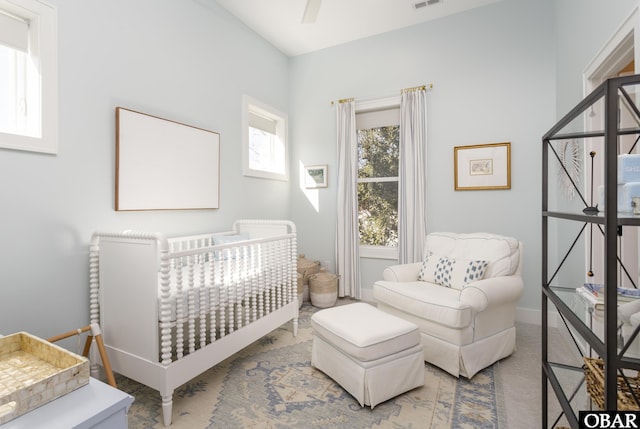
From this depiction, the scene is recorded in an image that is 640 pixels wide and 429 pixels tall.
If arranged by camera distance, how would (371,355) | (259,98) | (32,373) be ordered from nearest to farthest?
1. (32,373)
2. (371,355)
3. (259,98)

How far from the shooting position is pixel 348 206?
12.1 ft

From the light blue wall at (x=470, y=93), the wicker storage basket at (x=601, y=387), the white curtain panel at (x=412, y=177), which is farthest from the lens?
the white curtain panel at (x=412, y=177)

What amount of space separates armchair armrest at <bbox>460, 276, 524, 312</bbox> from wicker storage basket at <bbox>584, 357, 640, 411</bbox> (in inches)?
33.0

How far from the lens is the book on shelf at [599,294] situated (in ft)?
3.48

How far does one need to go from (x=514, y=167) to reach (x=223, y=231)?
283cm

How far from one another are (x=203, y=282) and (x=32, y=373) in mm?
941

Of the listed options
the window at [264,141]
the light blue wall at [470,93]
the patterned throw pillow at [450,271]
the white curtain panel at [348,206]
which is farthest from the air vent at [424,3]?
the patterned throw pillow at [450,271]

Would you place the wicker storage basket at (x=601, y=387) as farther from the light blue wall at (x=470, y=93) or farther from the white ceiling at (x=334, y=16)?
the white ceiling at (x=334, y=16)

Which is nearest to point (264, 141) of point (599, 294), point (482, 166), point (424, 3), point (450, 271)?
point (424, 3)

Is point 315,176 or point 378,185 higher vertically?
point 315,176

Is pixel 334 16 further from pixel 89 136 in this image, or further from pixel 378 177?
pixel 89 136

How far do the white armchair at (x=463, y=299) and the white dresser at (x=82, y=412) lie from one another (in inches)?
70.7

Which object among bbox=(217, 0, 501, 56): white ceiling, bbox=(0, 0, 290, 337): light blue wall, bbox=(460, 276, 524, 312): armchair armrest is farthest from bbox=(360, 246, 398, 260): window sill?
bbox=(217, 0, 501, 56): white ceiling

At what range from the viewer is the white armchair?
2002 mm
